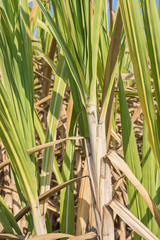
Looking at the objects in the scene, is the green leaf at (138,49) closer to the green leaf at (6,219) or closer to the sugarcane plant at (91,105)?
the sugarcane plant at (91,105)

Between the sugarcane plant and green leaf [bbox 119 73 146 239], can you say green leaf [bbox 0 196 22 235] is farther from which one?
green leaf [bbox 119 73 146 239]

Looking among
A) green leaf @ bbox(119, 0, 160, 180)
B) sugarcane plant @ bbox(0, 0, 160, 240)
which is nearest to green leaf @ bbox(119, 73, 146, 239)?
sugarcane plant @ bbox(0, 0, 160, 240)

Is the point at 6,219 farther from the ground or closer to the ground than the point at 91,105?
closer to the ground

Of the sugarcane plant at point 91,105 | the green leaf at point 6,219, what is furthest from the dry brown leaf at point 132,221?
the green leaf at point 6,219

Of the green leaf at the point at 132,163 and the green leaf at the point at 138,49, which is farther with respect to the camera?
the green leaf at the point at 132,163

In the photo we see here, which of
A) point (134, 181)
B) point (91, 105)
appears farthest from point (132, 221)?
point (91, 105)

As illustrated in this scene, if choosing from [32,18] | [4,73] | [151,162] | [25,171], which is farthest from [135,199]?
[32,18]

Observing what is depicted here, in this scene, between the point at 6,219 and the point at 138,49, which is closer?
the point at 138,49

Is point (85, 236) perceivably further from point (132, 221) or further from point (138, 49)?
point (138, 49)

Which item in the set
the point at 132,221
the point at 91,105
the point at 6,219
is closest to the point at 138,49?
the point at 91,105

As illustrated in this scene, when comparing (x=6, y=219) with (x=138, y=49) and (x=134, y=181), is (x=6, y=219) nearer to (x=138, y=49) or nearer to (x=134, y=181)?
(x=134, y=181)

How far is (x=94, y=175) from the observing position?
420 millimetres

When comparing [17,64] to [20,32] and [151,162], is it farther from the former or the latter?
[151,162]

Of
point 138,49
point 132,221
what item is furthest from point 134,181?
point 138,49
